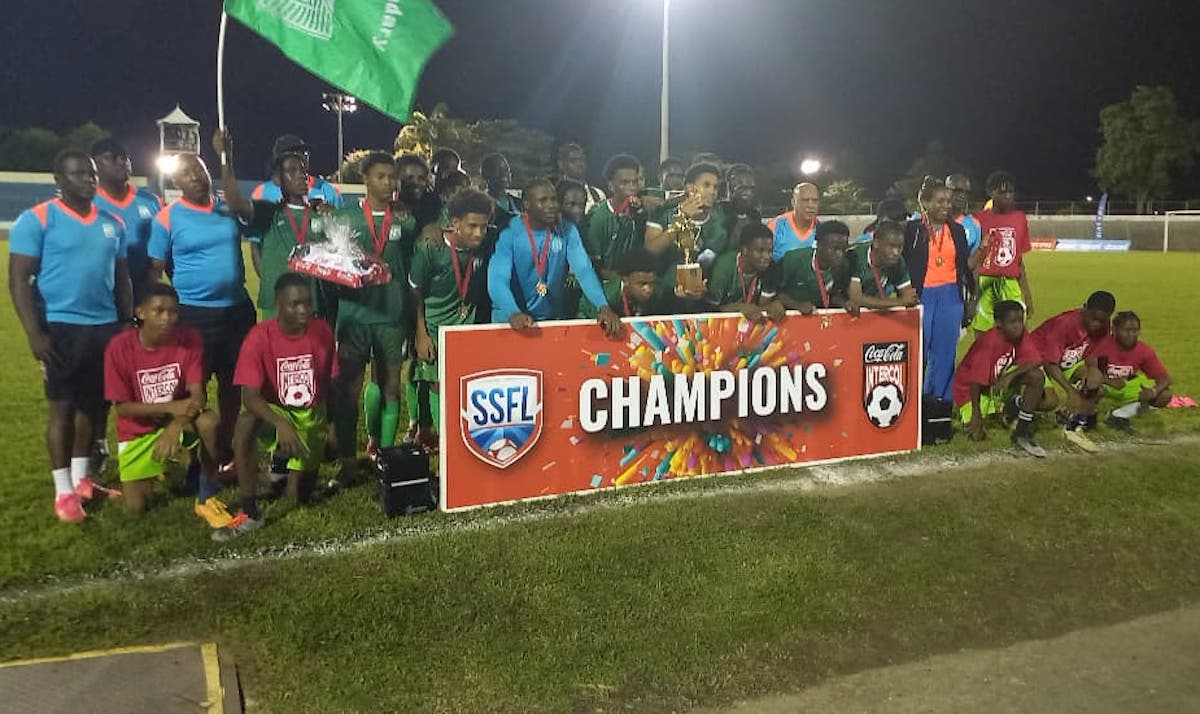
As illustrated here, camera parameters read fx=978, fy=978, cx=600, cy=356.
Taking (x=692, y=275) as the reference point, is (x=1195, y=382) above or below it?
below

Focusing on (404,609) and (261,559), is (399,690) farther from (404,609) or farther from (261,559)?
(261,559)

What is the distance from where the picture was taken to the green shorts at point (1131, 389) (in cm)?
736

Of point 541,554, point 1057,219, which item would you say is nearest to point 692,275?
point 541,554

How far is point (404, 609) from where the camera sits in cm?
388

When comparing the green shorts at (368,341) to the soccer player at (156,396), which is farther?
the green shorts at (368,341)

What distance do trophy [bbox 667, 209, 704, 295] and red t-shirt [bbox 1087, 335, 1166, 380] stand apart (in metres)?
3.38

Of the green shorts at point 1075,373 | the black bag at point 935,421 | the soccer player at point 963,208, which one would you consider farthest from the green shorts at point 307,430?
the green shorts at point 1075,373

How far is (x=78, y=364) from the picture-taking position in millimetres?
5102

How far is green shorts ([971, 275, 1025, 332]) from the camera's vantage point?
804cm

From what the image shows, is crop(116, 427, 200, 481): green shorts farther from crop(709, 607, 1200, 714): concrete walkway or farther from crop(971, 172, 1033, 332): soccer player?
crop(971, 172, 1033, 332): soccer player

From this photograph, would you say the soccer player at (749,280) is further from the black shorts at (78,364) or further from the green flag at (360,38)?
the black shorts at (78,364)

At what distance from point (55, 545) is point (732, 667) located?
3.17 metres

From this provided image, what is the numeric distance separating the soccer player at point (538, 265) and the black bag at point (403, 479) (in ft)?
3.03

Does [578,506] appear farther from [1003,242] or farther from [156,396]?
[1003,242]
